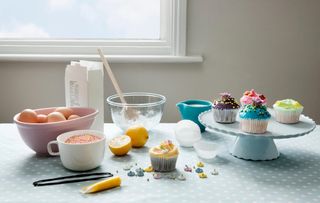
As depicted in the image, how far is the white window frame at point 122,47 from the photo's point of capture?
2.02 m

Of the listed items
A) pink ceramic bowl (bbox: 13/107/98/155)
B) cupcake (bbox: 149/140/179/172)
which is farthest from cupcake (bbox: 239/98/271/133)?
pink ceramic bowl (bbox: 13/107/98/155)

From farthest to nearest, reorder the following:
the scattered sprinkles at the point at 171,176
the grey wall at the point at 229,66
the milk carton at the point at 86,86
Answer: the grey wall at the point at 229,66 → the milk carton at the point at 86,86 → the scattered sprinkles at the point at 171,176

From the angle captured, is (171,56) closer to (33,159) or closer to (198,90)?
(198,90)

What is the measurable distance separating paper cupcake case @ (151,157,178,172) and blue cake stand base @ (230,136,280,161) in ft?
0.70

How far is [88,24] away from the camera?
220 cm

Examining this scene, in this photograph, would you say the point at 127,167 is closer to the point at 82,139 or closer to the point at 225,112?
the point at 82,139

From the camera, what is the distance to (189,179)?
1080mm

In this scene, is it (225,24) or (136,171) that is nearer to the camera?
(136,171)

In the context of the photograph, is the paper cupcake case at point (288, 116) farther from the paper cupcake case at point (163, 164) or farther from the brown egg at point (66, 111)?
the brown egg at point (66, 111)

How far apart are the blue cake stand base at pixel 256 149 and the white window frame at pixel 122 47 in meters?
0.86

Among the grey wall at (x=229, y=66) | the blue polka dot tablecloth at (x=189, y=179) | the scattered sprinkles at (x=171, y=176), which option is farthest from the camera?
the grey wall at (x=229, y=66)

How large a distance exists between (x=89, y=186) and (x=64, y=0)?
4.61 ft

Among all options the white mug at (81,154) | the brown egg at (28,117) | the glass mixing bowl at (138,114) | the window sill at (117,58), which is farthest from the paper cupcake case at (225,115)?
the window sill at (117,58)

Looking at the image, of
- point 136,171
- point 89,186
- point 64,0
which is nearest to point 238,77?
point 64,0
